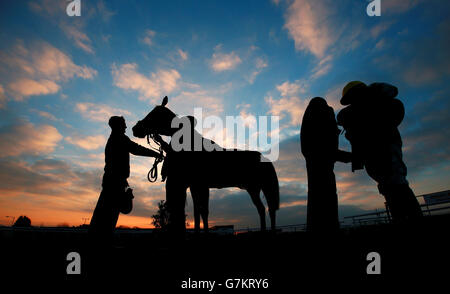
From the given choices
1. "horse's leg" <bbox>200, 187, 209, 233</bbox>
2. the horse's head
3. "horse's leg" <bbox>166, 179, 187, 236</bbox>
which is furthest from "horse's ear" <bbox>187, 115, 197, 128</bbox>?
"horse's leg" <bbox>200, 187, 209, 233</bbox>

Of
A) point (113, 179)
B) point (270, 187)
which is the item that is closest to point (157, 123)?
point (113, 179)

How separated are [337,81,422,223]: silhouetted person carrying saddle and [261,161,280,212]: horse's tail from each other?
7.07 m

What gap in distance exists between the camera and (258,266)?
2135 millimetres

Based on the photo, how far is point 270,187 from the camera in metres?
10.2

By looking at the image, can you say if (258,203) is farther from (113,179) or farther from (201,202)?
(113,179)

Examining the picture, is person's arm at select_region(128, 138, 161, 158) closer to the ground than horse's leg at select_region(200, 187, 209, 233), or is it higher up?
higher up

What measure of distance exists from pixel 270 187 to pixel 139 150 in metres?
6.93

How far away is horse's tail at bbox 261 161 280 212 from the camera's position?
10059 millimetres

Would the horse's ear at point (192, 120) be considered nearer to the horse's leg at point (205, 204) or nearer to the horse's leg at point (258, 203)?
the horse's leg at point (205, 204)

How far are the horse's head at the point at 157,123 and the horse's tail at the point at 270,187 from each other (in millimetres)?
5401

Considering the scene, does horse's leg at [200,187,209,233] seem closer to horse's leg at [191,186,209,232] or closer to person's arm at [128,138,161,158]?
Answer: horse's leg at [191,186,209,232]

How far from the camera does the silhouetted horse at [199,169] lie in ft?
14.8
